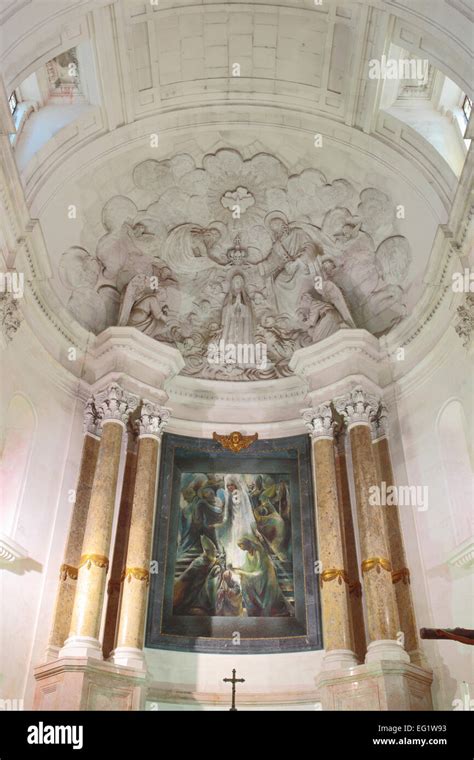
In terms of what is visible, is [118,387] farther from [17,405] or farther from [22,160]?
[22,160]

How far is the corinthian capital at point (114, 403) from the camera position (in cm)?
1296

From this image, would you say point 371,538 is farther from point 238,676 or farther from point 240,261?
point 240,261

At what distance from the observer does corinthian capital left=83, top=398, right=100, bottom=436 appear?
43.2ft

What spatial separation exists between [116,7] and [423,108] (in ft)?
21.0

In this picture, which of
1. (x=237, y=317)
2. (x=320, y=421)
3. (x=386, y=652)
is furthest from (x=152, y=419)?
(x=386, y=652)

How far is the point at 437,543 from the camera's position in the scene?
37.8 feet

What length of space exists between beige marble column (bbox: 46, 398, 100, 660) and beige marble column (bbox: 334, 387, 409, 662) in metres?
4.84

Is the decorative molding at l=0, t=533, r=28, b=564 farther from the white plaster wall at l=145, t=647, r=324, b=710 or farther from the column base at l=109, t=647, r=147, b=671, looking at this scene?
the white plaster wall at l=145, t=647, r=324, b=710

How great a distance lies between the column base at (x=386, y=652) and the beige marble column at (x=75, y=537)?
492 centimetres

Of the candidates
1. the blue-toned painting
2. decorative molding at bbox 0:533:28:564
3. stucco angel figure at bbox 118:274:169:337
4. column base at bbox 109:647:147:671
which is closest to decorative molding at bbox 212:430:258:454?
the blue-toned painting

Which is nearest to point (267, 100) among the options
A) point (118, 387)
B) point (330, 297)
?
point (330, 297)

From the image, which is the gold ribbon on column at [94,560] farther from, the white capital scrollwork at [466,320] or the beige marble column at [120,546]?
the white capital scrollwork at [466,320]

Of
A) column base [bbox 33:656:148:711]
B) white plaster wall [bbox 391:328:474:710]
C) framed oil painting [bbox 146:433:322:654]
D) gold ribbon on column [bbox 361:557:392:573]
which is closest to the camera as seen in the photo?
column base [bbox 33:656:148:711]

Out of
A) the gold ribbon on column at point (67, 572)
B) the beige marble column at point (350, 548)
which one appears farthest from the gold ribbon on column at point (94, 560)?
the beige marble column at point (350, 548)
